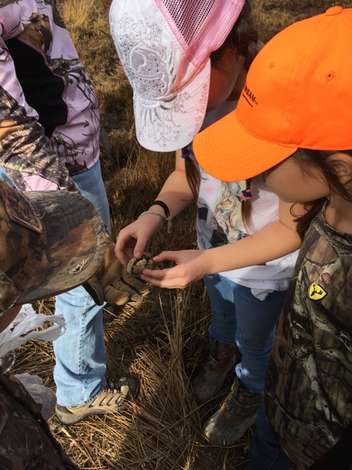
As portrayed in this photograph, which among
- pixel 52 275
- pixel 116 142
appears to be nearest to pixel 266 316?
pixel 52 275

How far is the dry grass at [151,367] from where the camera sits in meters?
1.85

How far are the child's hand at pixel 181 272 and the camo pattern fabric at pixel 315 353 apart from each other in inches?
9.1

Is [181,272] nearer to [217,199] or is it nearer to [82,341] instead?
[217,199]

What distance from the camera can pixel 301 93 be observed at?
34.5 inches

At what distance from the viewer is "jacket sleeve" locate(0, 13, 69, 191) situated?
129 centimetres

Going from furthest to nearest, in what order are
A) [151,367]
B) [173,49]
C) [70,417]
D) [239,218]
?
1. [151,367]
2. [70,417]
3. [239,218]
4. [173,49]

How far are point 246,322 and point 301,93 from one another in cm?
88

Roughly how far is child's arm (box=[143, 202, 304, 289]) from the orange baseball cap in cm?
27

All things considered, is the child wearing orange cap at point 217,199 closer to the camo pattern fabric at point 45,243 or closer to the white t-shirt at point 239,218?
the white t-shirt at point 239,218

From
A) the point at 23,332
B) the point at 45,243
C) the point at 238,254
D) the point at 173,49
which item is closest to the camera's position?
the point at 45,243

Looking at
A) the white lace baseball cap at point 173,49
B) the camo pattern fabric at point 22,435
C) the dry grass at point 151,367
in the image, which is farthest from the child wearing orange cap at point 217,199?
the camo pattern fabric at point 22,435

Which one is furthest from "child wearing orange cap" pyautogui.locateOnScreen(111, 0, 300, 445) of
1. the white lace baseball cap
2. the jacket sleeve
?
the jacket sleeve

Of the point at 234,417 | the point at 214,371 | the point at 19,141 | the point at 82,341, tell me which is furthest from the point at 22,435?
the point at 214,371

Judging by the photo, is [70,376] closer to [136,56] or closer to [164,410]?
[164,410]
